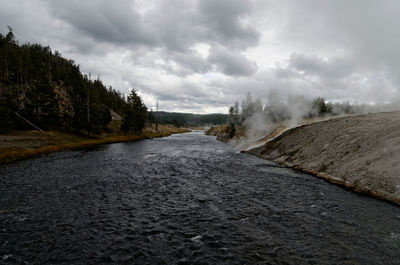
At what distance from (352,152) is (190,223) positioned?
73.9 feet

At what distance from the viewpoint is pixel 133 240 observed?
10.5 m

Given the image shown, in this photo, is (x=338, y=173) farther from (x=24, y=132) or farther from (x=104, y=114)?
(x=104, y=114)

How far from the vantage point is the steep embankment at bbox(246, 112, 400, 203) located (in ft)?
58.7

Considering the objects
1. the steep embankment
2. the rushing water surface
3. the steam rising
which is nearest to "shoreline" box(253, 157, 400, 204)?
the steep embankment

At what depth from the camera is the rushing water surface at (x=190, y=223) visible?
30.7 ft

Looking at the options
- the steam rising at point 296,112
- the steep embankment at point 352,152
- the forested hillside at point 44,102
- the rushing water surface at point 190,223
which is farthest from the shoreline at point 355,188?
the forested hillside at point 44,102

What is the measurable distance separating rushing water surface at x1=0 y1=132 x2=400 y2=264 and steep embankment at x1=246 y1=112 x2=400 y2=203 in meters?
2.06

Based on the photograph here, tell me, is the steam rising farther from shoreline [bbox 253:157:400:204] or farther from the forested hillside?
the forested hillside

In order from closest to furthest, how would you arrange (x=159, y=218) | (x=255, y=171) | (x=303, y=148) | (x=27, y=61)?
1. (x=159, y=218)
2. (x=255, y=171)
3. (x=303, y=148)
4. (x=27, y=61)

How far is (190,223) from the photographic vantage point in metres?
12.5

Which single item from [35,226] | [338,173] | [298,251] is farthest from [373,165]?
[35,226]

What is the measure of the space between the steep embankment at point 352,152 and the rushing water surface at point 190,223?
2058 mm

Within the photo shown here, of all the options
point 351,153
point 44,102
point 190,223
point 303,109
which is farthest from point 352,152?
point 44,102

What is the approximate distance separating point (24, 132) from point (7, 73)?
230ft
